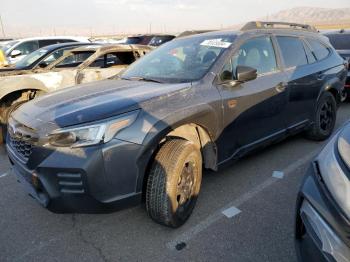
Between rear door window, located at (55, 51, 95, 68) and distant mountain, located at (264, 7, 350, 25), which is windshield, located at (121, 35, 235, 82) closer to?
rear door window, located at (55, 51, 95, 68)

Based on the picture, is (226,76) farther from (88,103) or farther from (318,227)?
(318,227)

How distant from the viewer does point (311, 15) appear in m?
147

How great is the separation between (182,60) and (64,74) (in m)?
3.17

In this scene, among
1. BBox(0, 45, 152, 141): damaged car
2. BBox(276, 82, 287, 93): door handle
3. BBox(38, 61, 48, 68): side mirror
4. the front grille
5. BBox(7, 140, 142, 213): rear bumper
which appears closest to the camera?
BBox(7, 140, 142, 213): rear bumper

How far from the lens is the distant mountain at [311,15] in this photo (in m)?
127

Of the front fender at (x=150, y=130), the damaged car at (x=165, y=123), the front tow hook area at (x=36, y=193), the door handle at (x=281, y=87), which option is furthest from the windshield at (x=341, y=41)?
the front tow hook area at (x=36, y=193)

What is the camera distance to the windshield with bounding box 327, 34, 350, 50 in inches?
320

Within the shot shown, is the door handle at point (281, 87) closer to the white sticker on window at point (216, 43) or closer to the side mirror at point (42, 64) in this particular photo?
the white sticker on window at point (216, 43)

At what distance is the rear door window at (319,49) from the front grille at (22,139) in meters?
3.95

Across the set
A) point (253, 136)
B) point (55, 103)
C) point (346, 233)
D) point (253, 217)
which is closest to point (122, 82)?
point (55, 103)

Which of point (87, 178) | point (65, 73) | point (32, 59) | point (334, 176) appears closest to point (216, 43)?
point (87, 178)

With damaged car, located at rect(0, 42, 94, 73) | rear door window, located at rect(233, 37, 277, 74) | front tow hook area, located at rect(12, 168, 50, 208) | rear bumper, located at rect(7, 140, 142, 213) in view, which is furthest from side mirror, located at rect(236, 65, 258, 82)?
damaged car, located at rect(0, 42, 94, 73)

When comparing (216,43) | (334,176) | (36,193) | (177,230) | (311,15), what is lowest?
(311,15)

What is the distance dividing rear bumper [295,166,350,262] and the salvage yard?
2.54 ft
